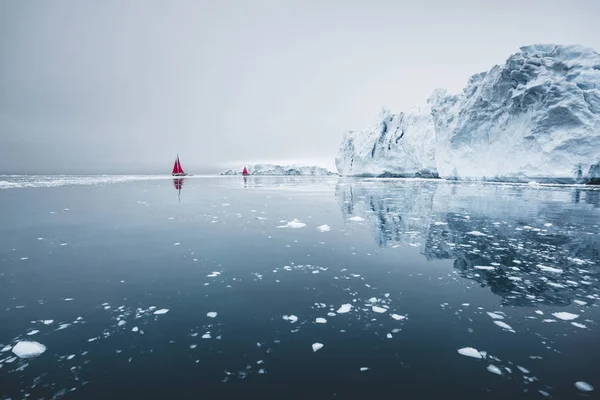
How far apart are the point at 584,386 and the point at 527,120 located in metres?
33.8

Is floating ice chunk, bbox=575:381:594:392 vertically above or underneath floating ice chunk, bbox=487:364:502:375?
underneath

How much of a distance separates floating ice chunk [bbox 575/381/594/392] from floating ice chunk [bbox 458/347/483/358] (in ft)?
2.11

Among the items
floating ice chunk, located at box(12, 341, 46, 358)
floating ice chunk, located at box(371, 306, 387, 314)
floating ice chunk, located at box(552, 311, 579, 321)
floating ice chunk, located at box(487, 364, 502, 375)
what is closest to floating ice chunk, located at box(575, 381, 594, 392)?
floating ice chunk, located at box(487, 364, 502, 375)

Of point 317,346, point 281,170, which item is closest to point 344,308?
point 317,346

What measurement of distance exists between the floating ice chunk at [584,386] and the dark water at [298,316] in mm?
37

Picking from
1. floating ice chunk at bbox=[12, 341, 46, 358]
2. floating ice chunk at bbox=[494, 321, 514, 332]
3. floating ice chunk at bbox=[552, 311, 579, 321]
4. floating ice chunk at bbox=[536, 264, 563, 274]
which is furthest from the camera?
floating ice chunk at bbox=[536, 264, 563, 274]

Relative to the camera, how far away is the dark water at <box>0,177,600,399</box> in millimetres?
2270

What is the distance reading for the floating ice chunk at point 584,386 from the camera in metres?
2.20

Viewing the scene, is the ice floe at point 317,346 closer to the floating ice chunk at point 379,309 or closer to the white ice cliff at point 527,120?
the floating ice chunk at point 379,309

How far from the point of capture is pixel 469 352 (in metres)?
2.67

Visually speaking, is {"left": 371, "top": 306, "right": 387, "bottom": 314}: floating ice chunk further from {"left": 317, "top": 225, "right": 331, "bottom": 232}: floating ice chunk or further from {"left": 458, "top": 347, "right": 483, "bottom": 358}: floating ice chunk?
{"left": 317, "top": 225, "right": 331, "bottom": 232}: floating ice chunk

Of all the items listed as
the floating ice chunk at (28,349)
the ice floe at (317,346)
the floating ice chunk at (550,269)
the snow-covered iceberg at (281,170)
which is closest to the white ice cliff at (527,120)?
the floating ice chunk at (550,269)

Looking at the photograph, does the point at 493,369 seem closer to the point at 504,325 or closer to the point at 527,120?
the point at 504,325

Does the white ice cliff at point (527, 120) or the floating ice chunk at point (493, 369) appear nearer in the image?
the floating ice chunk at point (493, 369)
